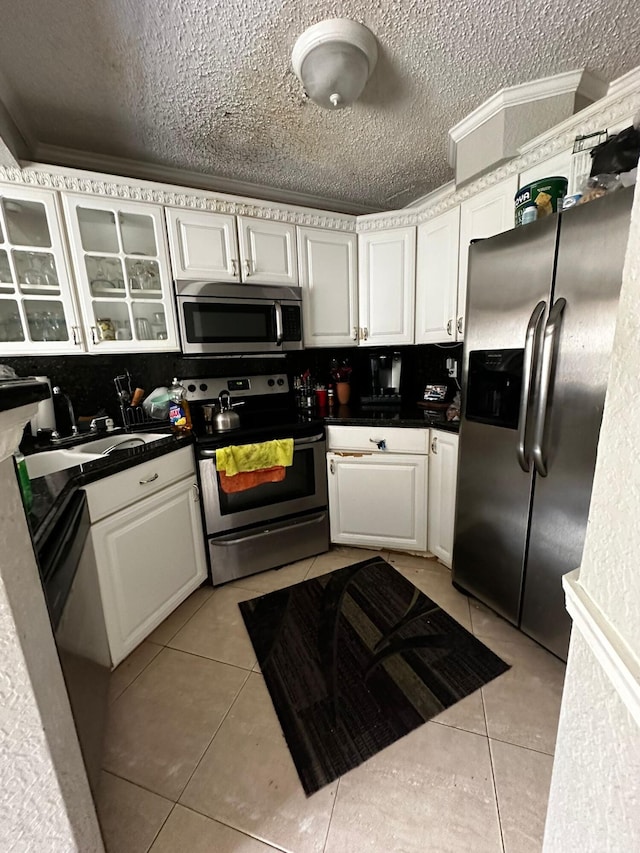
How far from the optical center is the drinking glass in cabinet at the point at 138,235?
1821 millimetres

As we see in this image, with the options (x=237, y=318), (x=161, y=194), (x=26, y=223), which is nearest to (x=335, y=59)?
(x=161, y=194)

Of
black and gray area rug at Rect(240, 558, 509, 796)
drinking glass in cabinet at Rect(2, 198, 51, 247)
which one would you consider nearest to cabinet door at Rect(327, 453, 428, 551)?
black and gray area rug at Rect(240, 558, 509, 796)

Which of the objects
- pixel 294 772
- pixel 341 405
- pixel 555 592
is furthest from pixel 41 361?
pixel 555 592

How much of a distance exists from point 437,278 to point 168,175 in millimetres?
1712

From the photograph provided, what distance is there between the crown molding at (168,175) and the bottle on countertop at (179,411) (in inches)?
44.8

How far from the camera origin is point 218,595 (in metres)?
1.91

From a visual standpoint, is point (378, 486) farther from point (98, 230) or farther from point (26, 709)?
point (98, 230)

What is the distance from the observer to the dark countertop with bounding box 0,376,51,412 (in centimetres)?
46

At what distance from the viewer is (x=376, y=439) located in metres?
2.07

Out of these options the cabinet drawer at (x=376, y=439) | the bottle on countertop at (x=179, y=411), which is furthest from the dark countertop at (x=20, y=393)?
the cabinet drawer at (x=376, y=439)

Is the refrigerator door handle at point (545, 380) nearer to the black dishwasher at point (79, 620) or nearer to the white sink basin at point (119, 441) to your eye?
the black dishwasher at point (79, 620)

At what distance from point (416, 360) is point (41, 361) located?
2321 millimetres

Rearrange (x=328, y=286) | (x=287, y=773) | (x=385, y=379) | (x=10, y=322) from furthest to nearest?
(x=385, y=379)
(x=328, y=286)
(x=10, y=322)
(x=287, y=773)

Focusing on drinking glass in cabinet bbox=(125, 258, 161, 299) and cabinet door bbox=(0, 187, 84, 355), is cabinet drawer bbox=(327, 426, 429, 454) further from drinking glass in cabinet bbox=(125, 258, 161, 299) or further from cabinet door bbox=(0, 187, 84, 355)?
cabinet door bbox=(0, 187, 84, 355)
